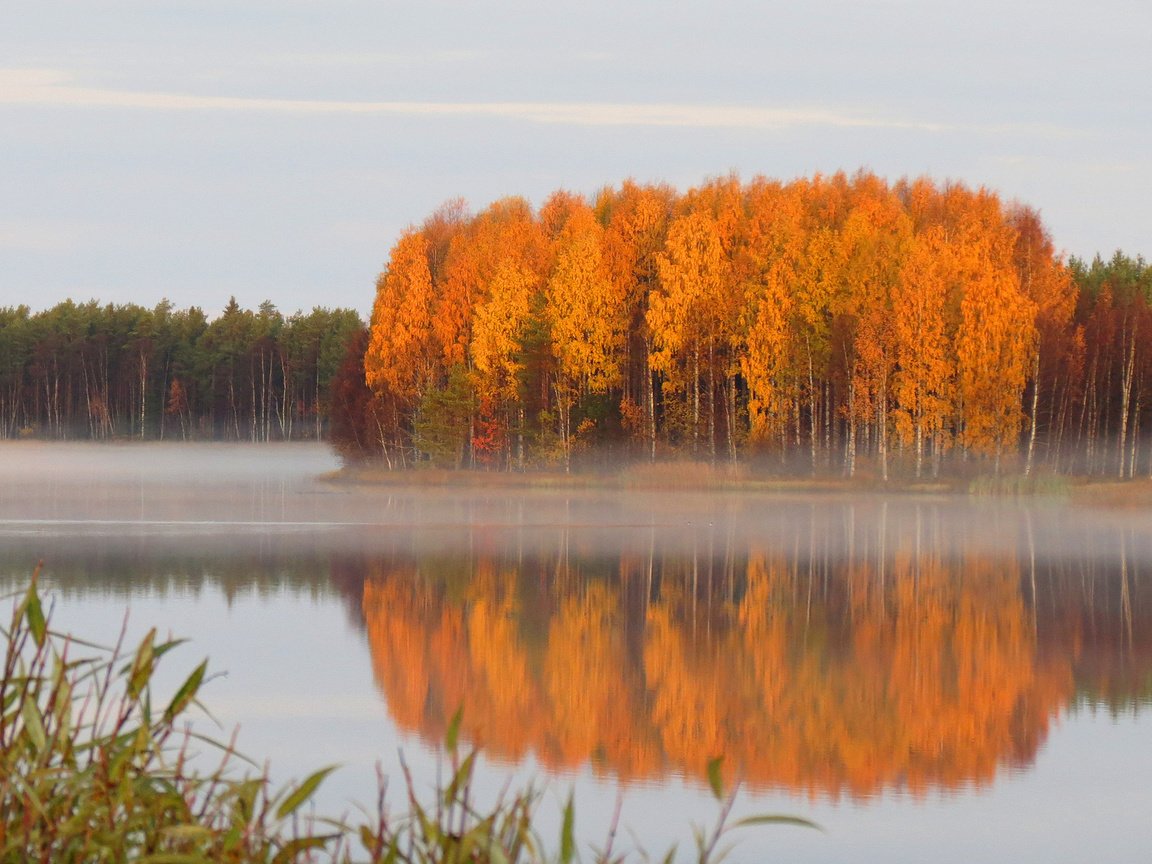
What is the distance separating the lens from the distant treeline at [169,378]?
12781 centimetres

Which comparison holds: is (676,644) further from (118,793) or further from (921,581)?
(118,793)

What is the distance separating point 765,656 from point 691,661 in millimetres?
812

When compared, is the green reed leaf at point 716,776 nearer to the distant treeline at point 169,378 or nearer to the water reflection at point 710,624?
the water reflection at point 710,624

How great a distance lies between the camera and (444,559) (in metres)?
26.9

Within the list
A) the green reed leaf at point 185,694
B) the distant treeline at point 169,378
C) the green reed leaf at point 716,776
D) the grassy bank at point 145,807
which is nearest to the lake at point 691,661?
the grassy bank at point 145,807

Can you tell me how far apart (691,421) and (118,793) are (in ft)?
168

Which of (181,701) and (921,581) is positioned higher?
(181,701)

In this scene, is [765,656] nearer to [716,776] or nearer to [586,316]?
[716,776]

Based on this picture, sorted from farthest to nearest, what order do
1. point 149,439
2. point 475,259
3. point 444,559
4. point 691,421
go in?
point 149,439, point 475,259, point 691,421, point 444,559

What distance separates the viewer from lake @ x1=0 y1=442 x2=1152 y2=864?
403 inches

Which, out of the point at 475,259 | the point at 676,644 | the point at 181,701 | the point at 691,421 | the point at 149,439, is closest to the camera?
the point at 181,701

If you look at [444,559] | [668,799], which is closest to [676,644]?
[668,799]

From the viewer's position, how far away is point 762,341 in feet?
174

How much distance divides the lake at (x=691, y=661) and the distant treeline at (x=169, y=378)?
307ft
